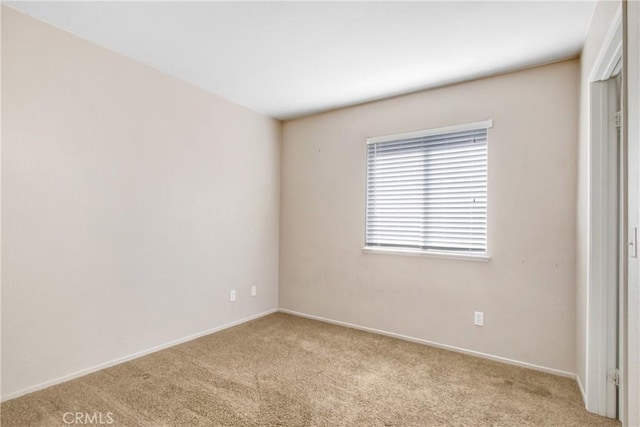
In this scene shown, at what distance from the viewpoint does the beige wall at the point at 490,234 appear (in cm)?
259

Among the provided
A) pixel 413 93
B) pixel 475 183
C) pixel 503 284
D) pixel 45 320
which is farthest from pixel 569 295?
pixel 45 320

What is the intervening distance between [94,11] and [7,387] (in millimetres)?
2507

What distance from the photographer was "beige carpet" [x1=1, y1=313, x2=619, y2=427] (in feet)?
6.46

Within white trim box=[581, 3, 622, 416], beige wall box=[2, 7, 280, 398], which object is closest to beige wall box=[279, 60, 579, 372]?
→ white trim box=[581, 3, 622, 416]

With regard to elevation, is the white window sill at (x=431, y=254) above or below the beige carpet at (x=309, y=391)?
above

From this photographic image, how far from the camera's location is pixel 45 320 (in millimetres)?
2242

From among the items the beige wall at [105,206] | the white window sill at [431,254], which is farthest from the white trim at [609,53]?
the beige wall at [105,206]

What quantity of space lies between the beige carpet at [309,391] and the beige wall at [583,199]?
1.22ft

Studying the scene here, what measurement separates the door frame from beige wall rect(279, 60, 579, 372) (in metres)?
0.50

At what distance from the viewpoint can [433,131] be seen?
3.18 m

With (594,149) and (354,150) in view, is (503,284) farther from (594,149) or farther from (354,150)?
(354,150)

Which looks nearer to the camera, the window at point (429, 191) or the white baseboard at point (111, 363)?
the white baseboard at point (111, 363)

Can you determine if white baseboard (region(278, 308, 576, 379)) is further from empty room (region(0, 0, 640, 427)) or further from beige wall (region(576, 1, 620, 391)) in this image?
beige wall (region(576, 1, 620, 391))

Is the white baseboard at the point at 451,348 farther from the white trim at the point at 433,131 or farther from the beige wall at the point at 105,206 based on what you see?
the white trim at the point at 433,131
